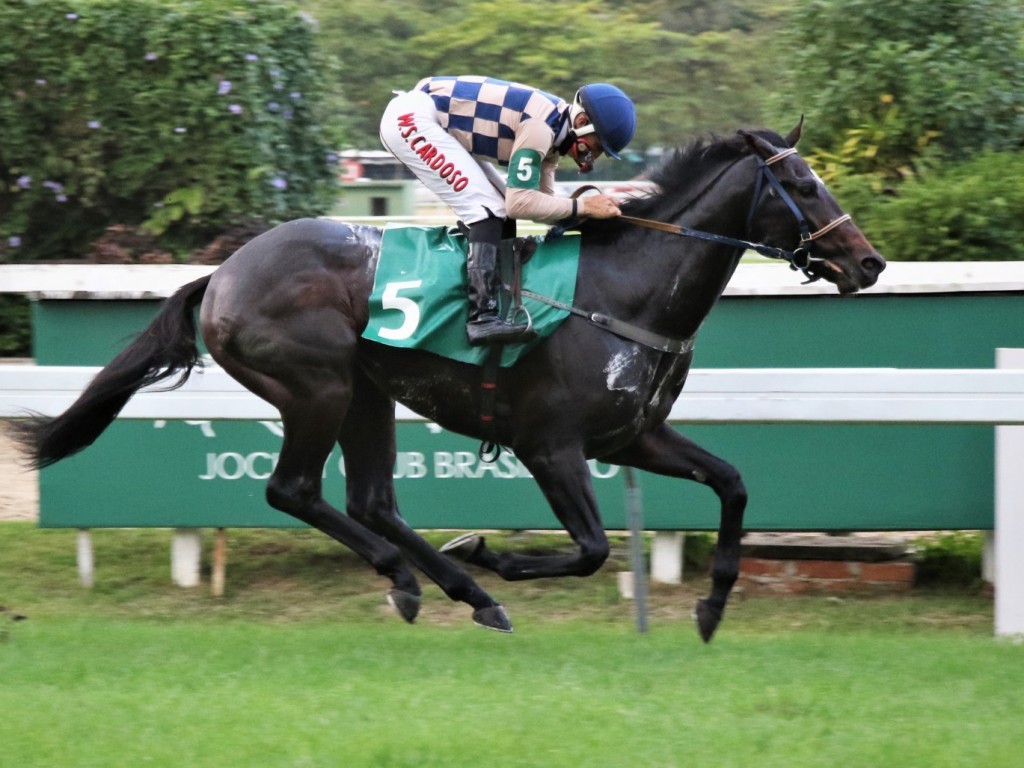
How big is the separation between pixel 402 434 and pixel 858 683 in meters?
3.03

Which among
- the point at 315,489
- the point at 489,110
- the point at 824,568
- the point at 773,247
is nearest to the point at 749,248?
the point at 773,247

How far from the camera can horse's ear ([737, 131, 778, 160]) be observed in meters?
5.13

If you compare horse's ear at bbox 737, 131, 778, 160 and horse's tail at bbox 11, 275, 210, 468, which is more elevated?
horse's ear at bbox 737, 131, 778, 160

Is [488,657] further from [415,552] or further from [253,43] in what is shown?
[253,43]

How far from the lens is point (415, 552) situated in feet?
18.3

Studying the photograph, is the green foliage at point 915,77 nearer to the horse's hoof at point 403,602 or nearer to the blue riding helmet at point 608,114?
the blue riding helmet at point 608,114

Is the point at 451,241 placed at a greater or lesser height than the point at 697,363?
greater

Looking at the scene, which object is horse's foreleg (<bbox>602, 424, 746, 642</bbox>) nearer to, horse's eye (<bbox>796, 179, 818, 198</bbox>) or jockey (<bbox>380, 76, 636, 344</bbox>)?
jockey (<bbox>380, 76, 636, 344</bbox>)

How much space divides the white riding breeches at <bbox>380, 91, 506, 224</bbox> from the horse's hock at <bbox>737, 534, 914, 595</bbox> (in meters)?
2.65

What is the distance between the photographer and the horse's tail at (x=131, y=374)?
18.2ft

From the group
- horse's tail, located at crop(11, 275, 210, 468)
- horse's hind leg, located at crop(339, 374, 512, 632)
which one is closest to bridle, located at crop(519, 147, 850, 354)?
horse's hind leg, located at crop(339, 374, 512, 632)

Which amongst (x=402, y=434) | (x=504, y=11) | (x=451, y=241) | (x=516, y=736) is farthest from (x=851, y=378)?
(x=504, y=11)

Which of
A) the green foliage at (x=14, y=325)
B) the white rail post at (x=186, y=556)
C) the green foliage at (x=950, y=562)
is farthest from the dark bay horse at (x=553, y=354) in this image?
the green foliage at (x=14, y=325)

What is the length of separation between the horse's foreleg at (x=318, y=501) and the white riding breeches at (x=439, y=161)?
0.86m
